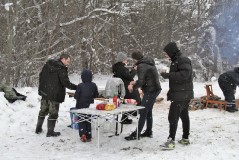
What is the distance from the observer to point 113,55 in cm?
1922

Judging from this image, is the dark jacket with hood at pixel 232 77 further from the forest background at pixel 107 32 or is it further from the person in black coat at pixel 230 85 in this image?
the forest background at pixel 107 32

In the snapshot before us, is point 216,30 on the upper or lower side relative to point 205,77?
upper

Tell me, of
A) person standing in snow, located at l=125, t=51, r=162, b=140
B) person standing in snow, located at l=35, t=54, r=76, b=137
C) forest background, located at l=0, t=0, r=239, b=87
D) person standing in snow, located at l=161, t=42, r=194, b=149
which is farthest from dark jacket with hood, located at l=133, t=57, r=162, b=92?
forest background, located at l=0, t=0, r=239, b=87

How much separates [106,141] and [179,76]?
6.67 ft

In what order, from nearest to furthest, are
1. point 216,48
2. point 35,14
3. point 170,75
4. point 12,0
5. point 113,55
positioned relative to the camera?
point 170,75 < point 12,0 < point 35,14 < point 113,55 < point 216,48

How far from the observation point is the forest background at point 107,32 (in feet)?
42.4

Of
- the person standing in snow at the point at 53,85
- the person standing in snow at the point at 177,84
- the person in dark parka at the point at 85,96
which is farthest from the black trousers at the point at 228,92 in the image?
the person standing in snow at the point at 53,85

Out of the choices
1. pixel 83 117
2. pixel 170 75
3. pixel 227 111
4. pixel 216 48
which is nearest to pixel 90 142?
pixel 83 117

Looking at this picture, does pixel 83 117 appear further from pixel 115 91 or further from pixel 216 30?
pixel 216 30

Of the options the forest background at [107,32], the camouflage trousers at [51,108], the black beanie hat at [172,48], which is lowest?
the camouflage trousers at [51,108]

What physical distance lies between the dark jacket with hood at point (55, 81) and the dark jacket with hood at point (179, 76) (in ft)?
6.93

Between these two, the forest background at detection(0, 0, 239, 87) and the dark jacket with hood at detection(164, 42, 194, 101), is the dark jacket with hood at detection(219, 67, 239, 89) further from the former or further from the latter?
the forest background at detection(0, 0, 239, 87)

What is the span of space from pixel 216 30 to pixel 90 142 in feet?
59.9

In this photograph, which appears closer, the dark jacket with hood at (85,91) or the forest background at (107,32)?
the dark jacket with hood at (85,91)
